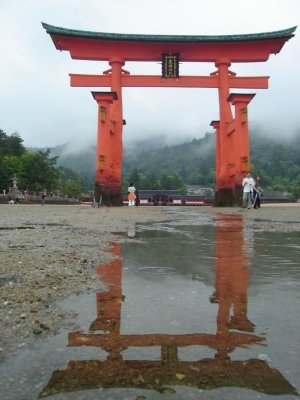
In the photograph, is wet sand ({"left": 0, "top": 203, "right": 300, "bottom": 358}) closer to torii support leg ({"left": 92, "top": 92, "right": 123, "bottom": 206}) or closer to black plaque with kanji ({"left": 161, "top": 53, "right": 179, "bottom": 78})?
torii support leg ({"left": 92, "top": 92, "right": 123, "bottom": 206})

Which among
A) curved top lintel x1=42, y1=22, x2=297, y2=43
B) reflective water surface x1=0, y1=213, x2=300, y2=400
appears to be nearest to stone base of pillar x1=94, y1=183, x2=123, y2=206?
curved top lintel x1=42, y1=22, x2=297, y2=43

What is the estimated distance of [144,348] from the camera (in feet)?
4.69

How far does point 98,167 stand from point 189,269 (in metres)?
15.4

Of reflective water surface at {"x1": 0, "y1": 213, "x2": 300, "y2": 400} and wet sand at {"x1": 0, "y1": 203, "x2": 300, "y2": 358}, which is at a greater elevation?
wet sand at {"x1": 0, "y1": 203, "x2": 300, "y2": 358}

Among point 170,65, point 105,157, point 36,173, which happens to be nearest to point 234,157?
point 170,65

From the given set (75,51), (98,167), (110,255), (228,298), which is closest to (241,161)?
(98,167)

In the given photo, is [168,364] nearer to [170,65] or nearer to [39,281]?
[39,281]

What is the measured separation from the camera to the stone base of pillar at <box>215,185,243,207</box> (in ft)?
60.7

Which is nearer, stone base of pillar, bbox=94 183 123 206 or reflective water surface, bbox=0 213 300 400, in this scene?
reflective water surface, bbox=0 213 300 400

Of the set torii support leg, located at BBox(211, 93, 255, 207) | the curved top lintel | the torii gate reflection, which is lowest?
the torii gate reflection

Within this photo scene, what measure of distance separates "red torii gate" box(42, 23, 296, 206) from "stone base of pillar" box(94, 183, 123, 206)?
5cm

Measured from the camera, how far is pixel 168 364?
1.30 m

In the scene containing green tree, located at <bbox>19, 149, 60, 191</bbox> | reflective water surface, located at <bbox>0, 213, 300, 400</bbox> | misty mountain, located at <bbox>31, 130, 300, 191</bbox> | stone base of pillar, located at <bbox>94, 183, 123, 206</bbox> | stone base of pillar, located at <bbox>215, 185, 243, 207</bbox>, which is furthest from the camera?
misty mountain, located at <bbox>31, 130, 300, 191</bbox>

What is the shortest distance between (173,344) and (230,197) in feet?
60.7
